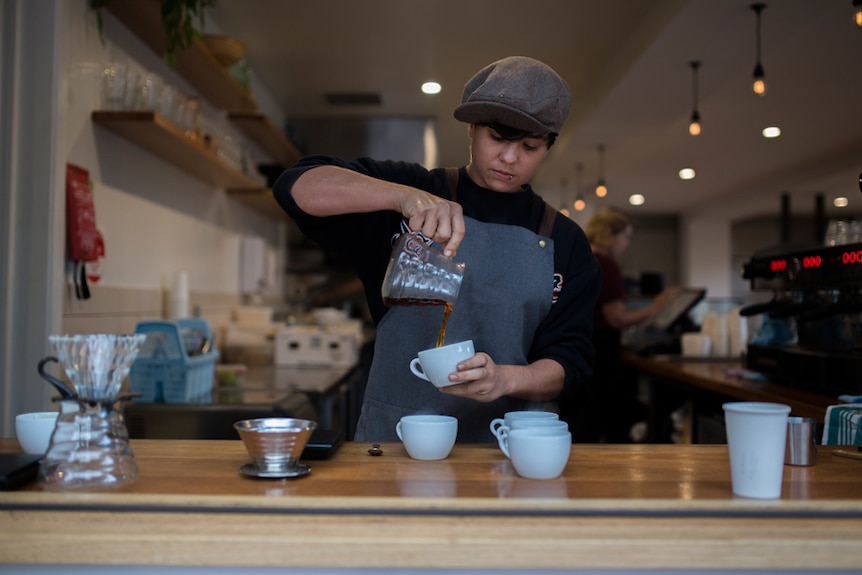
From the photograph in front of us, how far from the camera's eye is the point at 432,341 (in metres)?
1.89

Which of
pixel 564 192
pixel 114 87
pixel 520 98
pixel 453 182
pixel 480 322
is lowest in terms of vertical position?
pixel 480 322

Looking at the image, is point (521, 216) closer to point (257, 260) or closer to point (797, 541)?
point (797, 541)

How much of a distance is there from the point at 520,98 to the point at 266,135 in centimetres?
398

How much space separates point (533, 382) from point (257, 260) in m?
4.09

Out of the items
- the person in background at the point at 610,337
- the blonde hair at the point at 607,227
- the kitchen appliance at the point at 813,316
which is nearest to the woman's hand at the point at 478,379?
the kitchen appliance at the point at 813,316

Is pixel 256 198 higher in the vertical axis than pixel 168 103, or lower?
lower

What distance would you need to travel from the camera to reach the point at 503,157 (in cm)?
182

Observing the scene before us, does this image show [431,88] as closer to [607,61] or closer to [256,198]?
[607,61]

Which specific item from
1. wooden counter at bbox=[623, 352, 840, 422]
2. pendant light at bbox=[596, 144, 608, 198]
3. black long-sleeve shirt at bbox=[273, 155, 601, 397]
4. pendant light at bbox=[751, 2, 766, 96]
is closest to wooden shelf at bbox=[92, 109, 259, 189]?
black long-sleeve shirt at bbox=[273, 155, 601, 397]

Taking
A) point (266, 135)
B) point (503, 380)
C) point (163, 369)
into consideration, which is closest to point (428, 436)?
point (503, 380)

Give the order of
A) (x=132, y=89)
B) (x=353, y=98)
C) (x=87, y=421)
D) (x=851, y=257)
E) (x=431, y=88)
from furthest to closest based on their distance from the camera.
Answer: (x=353, y=98) < (x=431, y=88) < (x=132, y=89) < (x=851, y=257) < (x=87, y=421)

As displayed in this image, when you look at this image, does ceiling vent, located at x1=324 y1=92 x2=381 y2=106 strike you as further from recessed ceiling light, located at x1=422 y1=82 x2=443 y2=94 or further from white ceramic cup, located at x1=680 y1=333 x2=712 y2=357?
white ceramic cup, located at x1=680 y1=333 x2=712 y2=357

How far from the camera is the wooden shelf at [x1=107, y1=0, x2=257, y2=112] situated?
121 inches

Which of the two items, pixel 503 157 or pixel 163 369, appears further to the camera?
pixel 163 369
